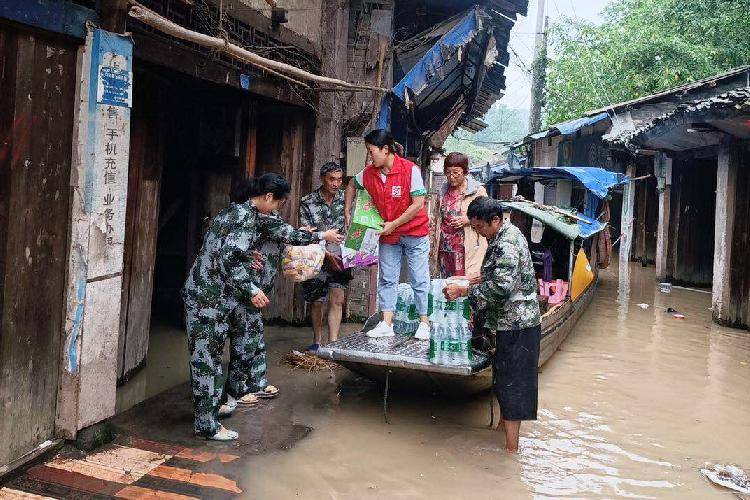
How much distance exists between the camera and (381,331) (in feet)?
17.2

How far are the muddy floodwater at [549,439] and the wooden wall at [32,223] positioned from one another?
4.47 feet

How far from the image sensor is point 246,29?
5.72 meters

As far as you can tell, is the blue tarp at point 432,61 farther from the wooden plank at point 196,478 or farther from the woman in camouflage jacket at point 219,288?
the wooden plank at point 196,478

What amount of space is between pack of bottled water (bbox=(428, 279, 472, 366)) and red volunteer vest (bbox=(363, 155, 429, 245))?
65cm

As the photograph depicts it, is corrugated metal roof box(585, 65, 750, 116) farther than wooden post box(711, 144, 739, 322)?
Yes

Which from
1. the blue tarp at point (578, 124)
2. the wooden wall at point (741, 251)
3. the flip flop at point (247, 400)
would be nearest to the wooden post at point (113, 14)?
the flip flop at point (247, 400)

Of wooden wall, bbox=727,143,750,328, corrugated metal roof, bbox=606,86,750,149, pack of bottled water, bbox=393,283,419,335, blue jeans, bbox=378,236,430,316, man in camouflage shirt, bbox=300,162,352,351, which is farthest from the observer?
wooden wall, bbox=727,143,750,328

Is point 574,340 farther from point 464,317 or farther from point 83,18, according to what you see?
point 83,18

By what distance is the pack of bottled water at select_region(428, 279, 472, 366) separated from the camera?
14.6 ft

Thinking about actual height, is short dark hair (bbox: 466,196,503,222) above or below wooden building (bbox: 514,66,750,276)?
below

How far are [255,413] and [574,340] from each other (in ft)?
17.3

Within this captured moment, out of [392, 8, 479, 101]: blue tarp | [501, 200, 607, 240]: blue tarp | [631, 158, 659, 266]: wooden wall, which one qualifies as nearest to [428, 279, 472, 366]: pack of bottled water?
[392, 8, 479, 101]: blue tarp

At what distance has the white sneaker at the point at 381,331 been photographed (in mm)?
5211

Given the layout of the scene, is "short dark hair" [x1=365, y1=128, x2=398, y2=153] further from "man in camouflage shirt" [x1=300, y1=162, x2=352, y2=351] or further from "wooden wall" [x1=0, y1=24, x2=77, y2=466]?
"wooden wall" [x1=0, y1=24, x2=77, y2=466]
